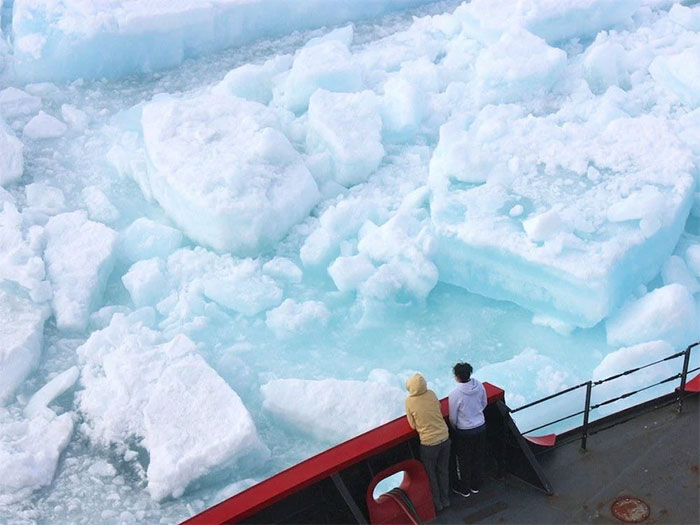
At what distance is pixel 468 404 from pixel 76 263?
3603 mm

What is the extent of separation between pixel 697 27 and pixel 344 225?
4921 mm

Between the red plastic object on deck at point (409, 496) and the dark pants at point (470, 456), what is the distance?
16cm

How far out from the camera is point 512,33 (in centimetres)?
780

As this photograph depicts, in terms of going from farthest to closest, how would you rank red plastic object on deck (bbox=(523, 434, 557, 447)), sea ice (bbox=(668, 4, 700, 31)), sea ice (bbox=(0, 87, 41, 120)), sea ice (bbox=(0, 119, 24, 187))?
sea ice (bbox=(668, 4, 700, 31))
sea ice (bbox=(0, 87, 41, 120))
sea ice (bbox=(0, 119, 24, 187))
red plastic object on deck (bbox=(523, 434, 557, 447))

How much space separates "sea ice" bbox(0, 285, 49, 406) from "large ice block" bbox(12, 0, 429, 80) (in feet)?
11.5

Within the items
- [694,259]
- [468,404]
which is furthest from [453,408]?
[694,259]

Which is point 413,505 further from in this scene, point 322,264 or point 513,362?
point 322,264

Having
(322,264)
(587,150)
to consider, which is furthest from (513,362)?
(587,150)

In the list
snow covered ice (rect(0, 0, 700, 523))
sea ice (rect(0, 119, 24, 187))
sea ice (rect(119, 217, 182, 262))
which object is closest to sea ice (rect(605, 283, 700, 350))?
snow covered ice (rect(0, 0, 700, 523))

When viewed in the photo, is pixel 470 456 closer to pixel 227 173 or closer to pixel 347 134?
pixel 227 173

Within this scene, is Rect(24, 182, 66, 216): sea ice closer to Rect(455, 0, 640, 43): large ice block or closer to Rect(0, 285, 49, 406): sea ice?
Rect(0, 285, 49, 406): sea ice

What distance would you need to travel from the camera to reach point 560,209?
Answer: 19.6 feet

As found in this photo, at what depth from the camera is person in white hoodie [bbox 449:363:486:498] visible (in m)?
3.47

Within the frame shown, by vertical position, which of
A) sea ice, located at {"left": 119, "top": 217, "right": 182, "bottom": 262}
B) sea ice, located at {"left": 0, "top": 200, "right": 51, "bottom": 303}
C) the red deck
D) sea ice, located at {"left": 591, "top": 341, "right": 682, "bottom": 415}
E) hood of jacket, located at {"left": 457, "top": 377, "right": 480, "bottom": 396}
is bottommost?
sea ice, located at {"left": 591, "top": 341, "right": 682, "bottom": 415}
